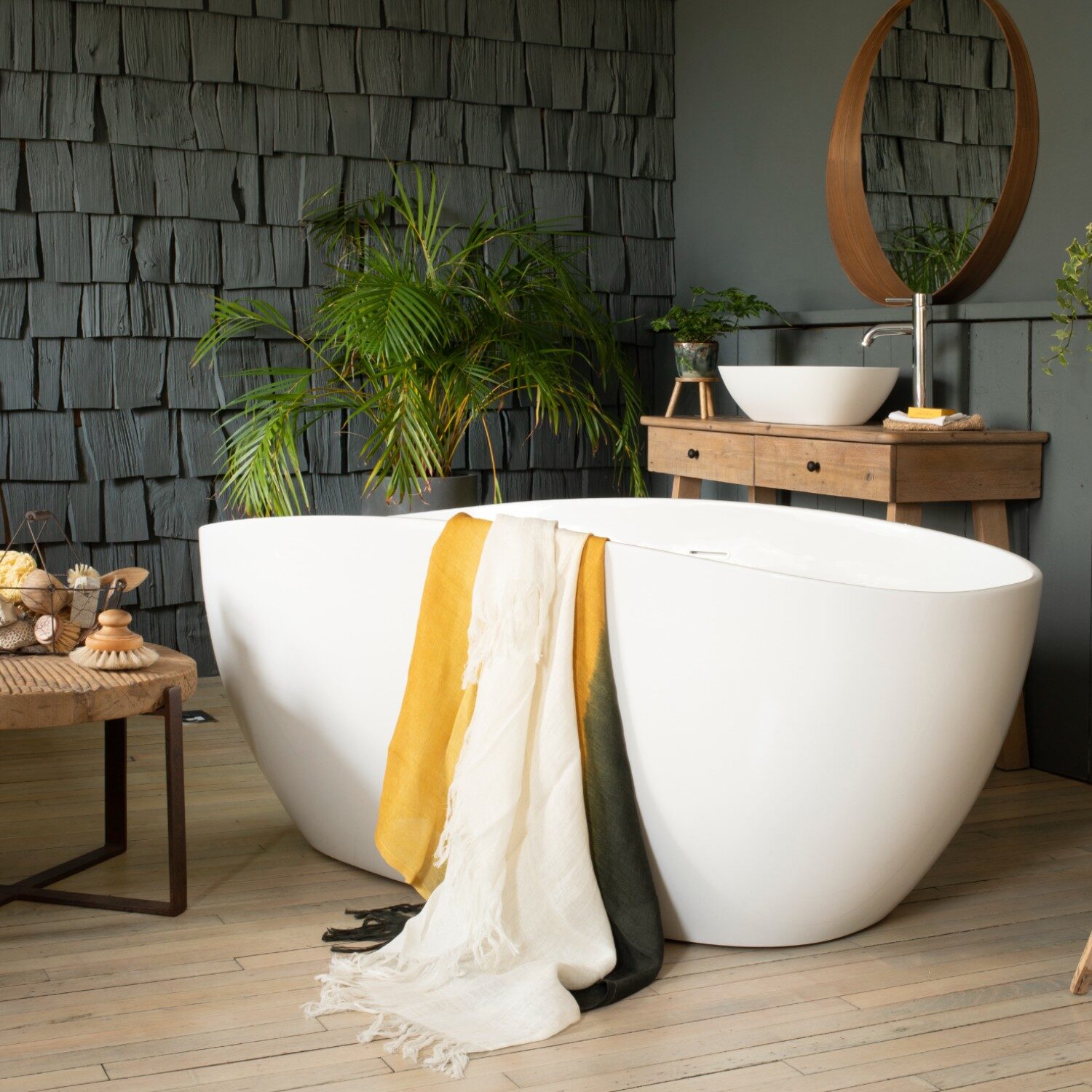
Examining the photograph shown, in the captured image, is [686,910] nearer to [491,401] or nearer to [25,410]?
[491,401]

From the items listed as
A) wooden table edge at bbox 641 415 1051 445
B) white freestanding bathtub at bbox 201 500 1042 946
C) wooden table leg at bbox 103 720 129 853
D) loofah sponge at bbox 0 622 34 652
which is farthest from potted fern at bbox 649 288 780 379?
loofah sponge at bbox 0 622 34 652

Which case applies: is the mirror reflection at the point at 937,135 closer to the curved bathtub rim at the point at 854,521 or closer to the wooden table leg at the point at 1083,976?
the curved bathtub rim at the point at 854,521

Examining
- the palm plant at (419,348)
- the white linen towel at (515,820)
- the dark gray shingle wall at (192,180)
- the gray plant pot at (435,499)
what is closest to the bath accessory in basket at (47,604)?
the white linen towel at (515,820)

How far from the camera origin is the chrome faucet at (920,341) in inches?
133

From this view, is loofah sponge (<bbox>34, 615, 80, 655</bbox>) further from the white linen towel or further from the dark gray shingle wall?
the dark gray shingle wall

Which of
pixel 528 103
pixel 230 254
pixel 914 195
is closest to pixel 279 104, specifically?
pixel 230 254

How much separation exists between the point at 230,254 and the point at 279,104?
19.9 inches

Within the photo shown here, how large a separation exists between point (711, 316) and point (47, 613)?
234 cm

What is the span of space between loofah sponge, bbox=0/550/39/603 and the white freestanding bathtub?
412mm

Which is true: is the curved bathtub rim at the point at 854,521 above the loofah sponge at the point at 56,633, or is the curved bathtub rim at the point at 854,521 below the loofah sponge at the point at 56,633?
above

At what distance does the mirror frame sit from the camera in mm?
3322

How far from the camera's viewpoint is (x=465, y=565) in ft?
7.59

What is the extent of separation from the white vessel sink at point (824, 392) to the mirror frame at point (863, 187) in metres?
0.32

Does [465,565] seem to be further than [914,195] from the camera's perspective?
No
